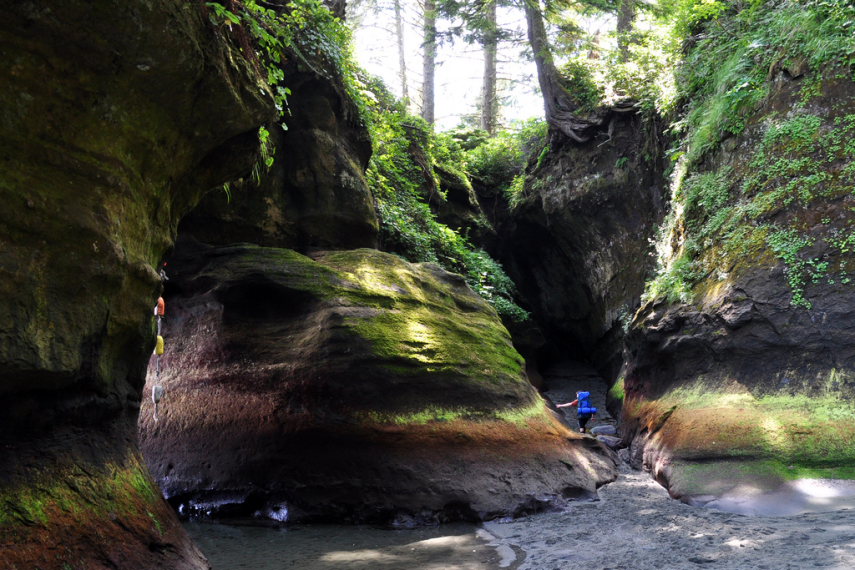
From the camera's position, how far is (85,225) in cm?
375

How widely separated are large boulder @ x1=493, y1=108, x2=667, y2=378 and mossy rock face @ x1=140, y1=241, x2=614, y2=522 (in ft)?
23.3

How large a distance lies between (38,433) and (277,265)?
13.3ft

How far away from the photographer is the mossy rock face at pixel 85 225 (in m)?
3.38

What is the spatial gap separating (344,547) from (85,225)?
3463 millimetres

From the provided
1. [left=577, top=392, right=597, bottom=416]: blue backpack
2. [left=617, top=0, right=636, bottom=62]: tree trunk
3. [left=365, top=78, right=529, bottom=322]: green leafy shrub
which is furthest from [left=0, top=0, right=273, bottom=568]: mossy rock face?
[left=617, top=0, right=636, bottom=62]: tree trunk

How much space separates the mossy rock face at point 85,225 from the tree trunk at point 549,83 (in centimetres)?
1222

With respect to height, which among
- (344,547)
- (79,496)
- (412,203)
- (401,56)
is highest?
(401,56)

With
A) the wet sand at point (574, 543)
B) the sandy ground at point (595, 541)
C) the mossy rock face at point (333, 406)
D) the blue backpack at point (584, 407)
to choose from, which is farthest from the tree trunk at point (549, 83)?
the wet sand at point (574, 543)

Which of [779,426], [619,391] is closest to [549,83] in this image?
[619,391]

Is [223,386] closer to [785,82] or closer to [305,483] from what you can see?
[305,483]

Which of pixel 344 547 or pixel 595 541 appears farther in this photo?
pixel 344 547

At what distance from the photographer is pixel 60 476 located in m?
3.56

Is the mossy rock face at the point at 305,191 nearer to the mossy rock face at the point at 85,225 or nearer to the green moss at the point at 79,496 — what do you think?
the mossy rock face at the point at 85,225

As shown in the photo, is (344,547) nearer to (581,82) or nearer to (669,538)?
(669,538)
